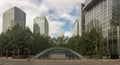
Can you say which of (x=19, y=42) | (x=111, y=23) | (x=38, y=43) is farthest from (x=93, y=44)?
(x=19, y=42)

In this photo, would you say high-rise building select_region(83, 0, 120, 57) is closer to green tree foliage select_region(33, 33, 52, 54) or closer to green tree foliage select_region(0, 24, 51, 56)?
green tree foliage select_region(33, 33, 52, 54)

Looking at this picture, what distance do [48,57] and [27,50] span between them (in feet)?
30.6

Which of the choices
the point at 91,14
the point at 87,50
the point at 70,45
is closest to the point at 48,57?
the point at 87,50

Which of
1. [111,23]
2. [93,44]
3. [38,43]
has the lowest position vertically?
[93,44]

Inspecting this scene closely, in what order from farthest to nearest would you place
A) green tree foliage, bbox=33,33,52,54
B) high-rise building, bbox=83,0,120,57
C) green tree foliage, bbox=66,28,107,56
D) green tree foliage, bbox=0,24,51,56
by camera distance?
1. green tree foliage, bbox=33,33,52,54
2. green tree foliage, bbox=0,24,51,56
3. high-rise building, bbox=83,0,120,57
4. green tree foliage, bbox=66,28,107,56

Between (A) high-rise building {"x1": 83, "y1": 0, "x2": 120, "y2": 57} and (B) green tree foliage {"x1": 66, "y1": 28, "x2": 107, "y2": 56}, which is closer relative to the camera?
(B) green tree foliage {"x1": 66, "y1": 28, "x2": 107, "y2": 56}

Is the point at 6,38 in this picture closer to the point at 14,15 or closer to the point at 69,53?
the point at 69,53

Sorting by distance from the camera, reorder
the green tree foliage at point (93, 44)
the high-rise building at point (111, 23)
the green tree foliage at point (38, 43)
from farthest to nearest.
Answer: the green tree foliage at point (38, 43) < the high-rise building at point (111, 23) < the green tree foliage at point (93, 44)

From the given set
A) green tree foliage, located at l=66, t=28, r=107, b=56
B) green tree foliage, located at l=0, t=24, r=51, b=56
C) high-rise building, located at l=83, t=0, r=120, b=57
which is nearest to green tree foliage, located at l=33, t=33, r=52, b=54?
green tree foliage, located at l=0, t=24, r=51, b=56

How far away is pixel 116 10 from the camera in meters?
117

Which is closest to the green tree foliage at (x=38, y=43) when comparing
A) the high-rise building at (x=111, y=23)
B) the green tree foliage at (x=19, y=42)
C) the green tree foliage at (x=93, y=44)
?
the green tree foliage at (x=19, y=42)

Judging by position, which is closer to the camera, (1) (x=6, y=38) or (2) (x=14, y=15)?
(1) (x=6, y=38)

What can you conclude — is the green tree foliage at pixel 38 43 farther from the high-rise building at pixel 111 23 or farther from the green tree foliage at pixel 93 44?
the high-rise building at pixel 111 23

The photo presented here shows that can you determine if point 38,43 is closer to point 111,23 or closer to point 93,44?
point 93,44
